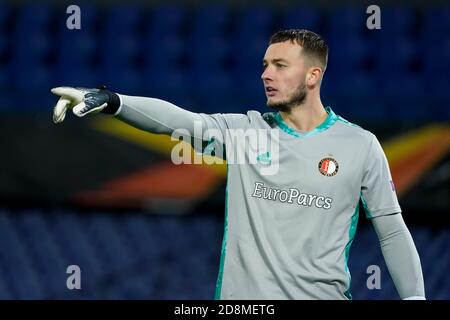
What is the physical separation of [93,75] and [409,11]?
282 centimetres

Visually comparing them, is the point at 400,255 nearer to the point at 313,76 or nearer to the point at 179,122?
the point at 313,76

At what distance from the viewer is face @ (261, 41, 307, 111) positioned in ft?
11.0

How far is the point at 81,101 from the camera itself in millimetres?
3018

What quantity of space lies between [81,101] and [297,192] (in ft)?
2.76

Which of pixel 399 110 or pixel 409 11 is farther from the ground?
pixel 409 11

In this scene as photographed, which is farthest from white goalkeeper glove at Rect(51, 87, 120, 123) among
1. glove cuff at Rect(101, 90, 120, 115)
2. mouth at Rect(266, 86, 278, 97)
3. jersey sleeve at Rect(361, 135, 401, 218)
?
jersey sleeve at Rect(361, 135, 401, 218)

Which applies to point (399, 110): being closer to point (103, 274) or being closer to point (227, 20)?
point (227, 20)

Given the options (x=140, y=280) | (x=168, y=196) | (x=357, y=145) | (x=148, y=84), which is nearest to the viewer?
(x=357, y=145)

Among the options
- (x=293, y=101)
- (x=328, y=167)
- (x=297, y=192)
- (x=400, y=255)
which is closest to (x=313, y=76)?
(x=293, y=101)

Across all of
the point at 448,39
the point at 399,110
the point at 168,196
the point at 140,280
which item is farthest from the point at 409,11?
the point at 140,280

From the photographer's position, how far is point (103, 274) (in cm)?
697

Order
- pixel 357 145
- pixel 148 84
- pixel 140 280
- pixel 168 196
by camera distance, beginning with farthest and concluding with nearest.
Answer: pixel 148 84, pixel 168 196, pixel 140 280, pixel 357 145

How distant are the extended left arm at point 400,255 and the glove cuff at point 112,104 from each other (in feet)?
3.39

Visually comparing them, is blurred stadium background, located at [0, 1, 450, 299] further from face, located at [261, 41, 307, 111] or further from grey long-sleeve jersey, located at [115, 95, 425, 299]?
face, located at [261, 41, 307, 111]
